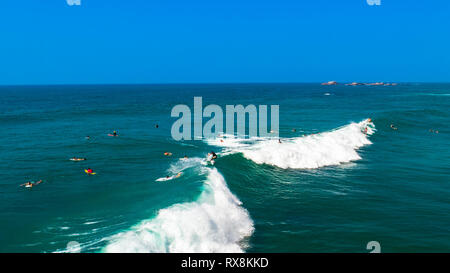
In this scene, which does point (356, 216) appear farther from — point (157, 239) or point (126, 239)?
point (126, 239)

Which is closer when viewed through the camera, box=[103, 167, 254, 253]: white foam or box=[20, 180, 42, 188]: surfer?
box=[103, 167, 254, 253]: white foam

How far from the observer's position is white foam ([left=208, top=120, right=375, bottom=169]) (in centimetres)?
3394

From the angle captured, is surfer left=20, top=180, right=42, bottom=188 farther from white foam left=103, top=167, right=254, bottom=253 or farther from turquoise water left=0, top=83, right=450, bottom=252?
white foam left=103, top=167, right=254, bottom=253

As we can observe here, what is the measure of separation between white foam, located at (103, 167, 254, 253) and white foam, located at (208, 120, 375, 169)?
1339 cm

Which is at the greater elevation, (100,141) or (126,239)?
(100,141)

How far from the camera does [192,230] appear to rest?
17.4 meters

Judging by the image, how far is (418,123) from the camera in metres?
58.9

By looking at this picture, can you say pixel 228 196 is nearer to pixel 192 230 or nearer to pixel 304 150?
pixel 192 230

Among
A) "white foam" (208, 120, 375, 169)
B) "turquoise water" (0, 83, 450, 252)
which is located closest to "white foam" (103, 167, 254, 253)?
"turquoise water" (0, 83, 450, 252)

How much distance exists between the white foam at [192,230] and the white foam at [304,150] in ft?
43.9

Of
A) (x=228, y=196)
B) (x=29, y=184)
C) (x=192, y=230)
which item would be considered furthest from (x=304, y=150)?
(x=29, y=184)

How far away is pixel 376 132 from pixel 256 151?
26342 millimetres

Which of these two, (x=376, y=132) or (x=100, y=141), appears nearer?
(x=100, y=141)
